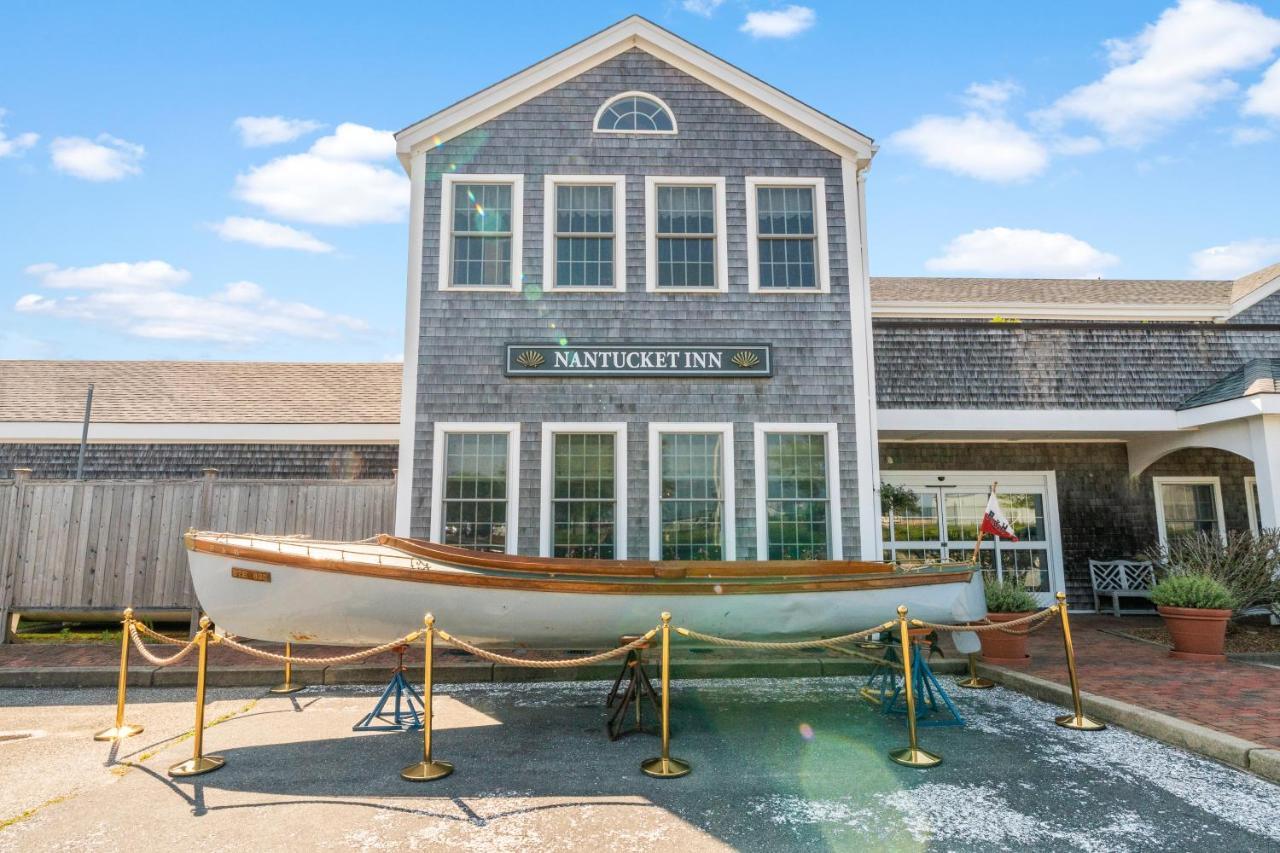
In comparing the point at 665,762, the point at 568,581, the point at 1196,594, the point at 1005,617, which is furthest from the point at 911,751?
the point at 1196,594

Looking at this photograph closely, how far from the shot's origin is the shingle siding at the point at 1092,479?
41.3 ft

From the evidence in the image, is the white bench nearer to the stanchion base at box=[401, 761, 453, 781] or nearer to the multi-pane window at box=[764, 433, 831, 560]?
the multi-pane window at box=[764, 433, 831, 560]

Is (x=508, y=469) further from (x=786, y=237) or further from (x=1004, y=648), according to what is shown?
(x=1004, y=648)

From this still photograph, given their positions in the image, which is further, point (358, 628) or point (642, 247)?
point (642, 247)

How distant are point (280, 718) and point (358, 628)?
1548 millimetres

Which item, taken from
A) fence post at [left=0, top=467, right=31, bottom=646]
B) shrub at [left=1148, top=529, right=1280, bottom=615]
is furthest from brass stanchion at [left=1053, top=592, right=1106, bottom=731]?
fence post at [left=0, top=467, right=31, bottom=646]

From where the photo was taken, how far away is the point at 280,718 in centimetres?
655

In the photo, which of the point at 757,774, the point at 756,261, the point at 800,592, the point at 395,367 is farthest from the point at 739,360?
the point at 395,367

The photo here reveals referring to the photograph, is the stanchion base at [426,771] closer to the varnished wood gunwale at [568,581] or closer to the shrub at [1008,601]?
the varnished wood gunwale at [568,581]

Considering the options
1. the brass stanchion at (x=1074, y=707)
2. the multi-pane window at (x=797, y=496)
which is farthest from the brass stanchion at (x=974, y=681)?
the multi-pane window at (x=797, y=496)

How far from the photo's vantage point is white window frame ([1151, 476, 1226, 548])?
497 inches

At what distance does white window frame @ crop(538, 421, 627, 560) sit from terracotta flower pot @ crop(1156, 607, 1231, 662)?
21.3ft

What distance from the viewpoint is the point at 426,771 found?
4.99m

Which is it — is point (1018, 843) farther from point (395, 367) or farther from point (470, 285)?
point (395, 367)
